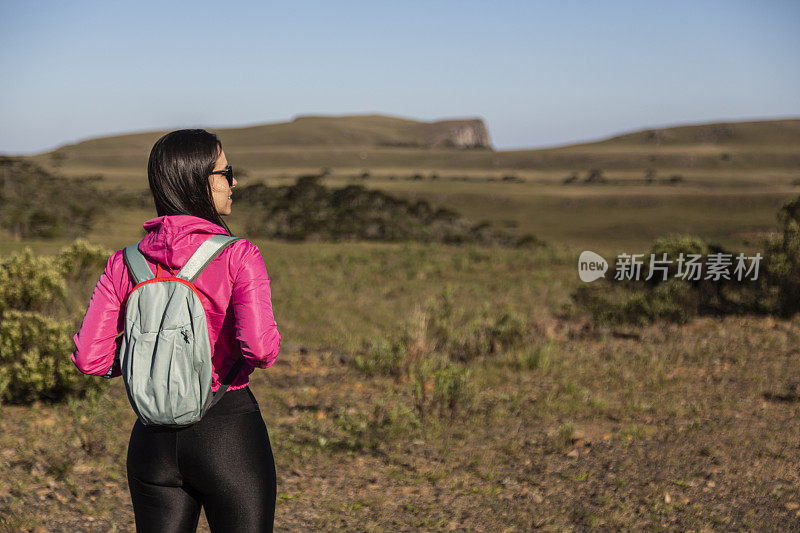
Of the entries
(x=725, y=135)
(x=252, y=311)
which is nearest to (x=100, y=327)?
(x=252, y=311)

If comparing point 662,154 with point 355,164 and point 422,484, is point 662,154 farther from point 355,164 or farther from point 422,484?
point 422,484

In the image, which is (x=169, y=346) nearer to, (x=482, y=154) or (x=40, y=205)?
(x=40, y=205)

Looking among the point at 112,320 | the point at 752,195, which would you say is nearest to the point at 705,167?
the point at 752,195

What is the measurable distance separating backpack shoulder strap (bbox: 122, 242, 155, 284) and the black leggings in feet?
1.21

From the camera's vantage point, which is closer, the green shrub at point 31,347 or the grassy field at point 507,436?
the grassy field at point 507,436

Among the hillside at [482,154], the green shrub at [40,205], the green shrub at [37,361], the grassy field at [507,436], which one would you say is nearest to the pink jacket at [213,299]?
the grassy field at [507,436]

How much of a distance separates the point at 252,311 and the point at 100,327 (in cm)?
42

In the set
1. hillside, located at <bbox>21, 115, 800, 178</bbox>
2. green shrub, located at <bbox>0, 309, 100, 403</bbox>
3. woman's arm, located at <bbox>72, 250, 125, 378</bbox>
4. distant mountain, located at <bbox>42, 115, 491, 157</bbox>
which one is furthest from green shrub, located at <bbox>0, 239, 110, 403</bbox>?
distant mountain, located at <bbox>42, 115, 491, 157</bbox>

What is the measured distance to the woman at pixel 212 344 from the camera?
1.62 m

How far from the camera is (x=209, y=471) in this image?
65.4 inches

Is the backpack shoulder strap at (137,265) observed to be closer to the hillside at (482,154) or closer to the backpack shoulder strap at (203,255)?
the backpack shoulder strap at (203,255)

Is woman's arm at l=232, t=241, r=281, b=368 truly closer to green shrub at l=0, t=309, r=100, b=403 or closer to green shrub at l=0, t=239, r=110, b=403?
green shrub at l=0, t=239, r=110, b=403

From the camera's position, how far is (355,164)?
317 ft

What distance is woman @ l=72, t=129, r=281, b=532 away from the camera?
1.62 m
